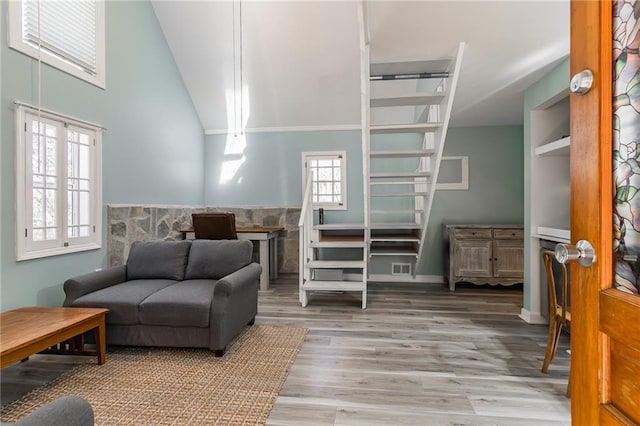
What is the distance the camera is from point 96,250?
3.25 meters

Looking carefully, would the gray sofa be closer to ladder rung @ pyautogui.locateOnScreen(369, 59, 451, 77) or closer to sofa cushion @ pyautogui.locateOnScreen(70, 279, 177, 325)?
sofa cushion @ pyautogui.locateOnScreen(70, 279, 177, 325)

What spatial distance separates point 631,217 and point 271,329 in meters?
2.84

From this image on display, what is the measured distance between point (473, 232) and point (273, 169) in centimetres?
333

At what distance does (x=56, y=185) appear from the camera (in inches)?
110

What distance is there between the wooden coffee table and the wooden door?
8.15 feet

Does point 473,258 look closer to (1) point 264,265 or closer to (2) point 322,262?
(2) point 322,262

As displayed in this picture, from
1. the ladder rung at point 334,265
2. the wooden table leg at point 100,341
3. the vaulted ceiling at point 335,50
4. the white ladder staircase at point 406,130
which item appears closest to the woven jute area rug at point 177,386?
the wooden table leg at point 100,341

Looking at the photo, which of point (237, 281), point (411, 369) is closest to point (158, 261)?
point (237, 281)

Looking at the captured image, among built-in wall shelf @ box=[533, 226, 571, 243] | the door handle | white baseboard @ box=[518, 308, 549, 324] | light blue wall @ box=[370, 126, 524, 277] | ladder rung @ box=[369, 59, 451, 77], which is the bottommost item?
white baseboard @ box=[518, 308, 549, 324]

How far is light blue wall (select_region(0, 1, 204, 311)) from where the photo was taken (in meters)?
2.43

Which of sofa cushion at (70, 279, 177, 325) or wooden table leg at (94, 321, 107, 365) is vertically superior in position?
sofa cushion at (70, 279, 177, 325)

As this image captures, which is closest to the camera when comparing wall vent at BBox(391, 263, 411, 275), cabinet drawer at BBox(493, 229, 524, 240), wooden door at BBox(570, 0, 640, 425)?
wooden door at BBox(570, 0, 640, 425)

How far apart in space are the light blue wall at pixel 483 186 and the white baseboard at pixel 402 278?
79mm

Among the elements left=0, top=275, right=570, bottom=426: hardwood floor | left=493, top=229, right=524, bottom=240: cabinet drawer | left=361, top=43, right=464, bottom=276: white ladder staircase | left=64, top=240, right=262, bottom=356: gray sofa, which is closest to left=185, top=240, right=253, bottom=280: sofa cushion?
left=64, top=240, right=262, bottom=356: gray sofa
